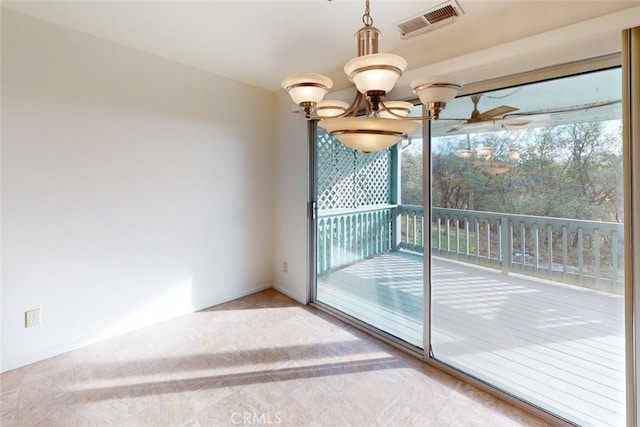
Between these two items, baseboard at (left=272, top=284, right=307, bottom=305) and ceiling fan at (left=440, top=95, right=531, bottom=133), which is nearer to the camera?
ceiling fan at (left=440, top=95, right=531, bottom=133)

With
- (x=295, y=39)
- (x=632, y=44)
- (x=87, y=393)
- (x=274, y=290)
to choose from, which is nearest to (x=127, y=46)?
(x=295, y=39)

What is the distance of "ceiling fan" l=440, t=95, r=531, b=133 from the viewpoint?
185 centimetres

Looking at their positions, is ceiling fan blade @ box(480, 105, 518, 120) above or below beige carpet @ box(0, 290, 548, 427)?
above

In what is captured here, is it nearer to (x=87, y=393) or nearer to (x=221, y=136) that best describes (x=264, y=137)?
(x=221, y=136)

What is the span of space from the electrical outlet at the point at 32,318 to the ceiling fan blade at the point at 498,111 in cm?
336

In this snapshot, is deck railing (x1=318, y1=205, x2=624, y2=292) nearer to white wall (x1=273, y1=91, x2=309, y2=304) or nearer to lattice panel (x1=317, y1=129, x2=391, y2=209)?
lattice panel (x1=317, y1=129, x2=391, y2=209)

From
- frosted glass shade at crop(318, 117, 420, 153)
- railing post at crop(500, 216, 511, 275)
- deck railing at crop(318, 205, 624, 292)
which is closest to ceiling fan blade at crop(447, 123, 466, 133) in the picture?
deck railing at crop(318, 205, 624, 292)

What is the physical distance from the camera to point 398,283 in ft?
9.12

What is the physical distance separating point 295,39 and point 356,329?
8.01 feet

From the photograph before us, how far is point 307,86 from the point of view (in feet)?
4.04

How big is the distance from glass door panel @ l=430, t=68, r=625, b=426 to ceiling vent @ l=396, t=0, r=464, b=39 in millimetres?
498

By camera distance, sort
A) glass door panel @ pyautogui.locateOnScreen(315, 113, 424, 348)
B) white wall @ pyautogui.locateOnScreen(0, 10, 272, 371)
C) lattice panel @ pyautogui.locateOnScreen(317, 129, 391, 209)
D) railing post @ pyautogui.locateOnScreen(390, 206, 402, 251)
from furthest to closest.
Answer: lattice panel @ pyautogui.locateOnScreen(317, 129, 391, 209), railing post @ pyautogui.locateOnScreen(390, 206, 402, 251), glass door panel @ pyautogui.locateOnScreen(315, 113, 424, 348), white wall @ pyautogui.locateOnScreen(0, 10, 272, 371)

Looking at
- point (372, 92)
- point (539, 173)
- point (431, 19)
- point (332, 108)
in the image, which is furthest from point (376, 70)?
point (539, 173)

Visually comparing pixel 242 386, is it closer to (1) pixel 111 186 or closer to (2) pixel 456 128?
(1) pixel 111 186
